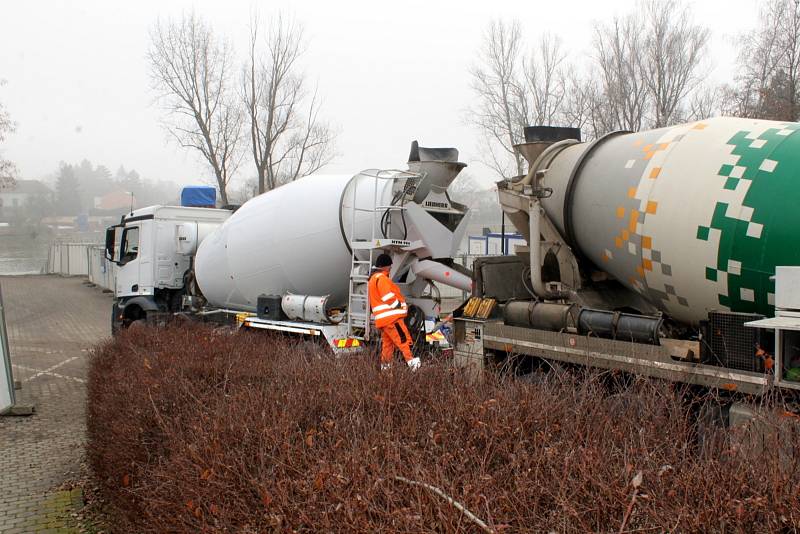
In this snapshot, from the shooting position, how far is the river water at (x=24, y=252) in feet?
144

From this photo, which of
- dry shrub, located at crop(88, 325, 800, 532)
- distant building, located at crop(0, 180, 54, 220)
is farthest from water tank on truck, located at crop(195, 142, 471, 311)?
distant building, located at crop(0, 180, 54, 220)

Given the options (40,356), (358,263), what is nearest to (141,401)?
(358,263)

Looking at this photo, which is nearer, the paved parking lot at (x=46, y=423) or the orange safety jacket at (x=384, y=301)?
the paved parking lot at (x=46, y=423)

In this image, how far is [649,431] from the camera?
3.31m

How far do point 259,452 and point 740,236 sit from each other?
372 cm

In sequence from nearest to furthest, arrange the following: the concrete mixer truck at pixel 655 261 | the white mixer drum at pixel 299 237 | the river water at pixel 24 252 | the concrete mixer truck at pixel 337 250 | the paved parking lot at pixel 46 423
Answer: the concrete mixer truck at pixel 655 261, the paved parking lot at pixel 46 423, the concrete mixer truck at pixel 337 250, the white mixer drum at pixel 299 237, the river water at pixel 24 252

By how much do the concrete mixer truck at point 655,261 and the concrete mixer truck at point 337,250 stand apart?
169 centimetres

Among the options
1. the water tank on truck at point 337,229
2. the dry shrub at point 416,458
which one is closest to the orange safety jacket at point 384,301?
the water tank on truck at point 337,229

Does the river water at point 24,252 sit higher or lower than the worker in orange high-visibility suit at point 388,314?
higher

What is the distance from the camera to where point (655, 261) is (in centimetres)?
555

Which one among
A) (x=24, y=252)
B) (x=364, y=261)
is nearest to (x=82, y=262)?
(x=24, y=252)

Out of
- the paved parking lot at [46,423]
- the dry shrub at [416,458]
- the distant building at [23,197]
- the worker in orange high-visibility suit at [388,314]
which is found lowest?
the paved parking lot at [46,423]

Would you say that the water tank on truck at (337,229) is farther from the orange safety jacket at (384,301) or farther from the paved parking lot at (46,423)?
the paved parking lot at (46,423)

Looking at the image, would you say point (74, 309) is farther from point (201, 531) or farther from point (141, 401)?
point (201, 531)
